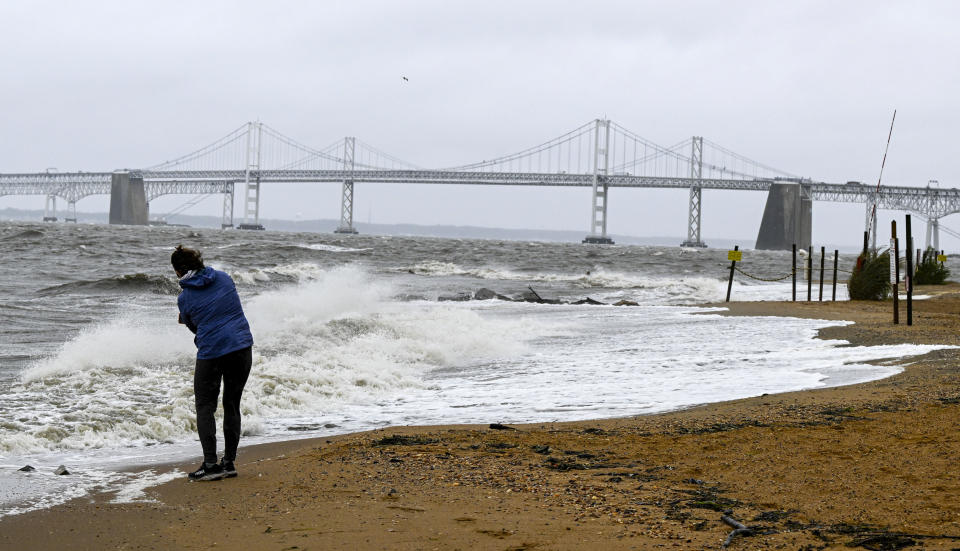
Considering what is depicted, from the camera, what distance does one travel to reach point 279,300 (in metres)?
15.3

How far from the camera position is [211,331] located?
485 cm

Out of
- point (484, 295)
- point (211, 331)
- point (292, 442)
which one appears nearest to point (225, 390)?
point (211, 331)

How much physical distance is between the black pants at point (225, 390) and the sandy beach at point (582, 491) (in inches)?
7.4

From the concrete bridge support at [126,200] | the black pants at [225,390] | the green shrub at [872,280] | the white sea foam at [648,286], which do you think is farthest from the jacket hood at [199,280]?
the concrete bridge support at [126,200]

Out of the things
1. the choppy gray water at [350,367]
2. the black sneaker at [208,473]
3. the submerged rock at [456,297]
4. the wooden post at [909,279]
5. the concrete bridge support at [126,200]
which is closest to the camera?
the black sneaker at [208,473]

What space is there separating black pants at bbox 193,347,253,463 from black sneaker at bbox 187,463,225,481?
0.31 ft

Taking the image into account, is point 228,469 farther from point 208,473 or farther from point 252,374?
point 252,374

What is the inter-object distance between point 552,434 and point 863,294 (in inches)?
597

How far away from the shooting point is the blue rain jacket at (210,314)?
15.9 feet

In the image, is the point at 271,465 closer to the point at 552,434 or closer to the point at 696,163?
the point at 552,434

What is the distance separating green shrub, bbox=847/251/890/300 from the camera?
61.9 feet

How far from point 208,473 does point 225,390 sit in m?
0.50

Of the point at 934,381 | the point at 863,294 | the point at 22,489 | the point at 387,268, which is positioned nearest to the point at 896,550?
the point at 22,489

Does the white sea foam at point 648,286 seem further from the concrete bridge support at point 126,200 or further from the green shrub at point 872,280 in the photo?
the concrete bridge support at point 126,200
